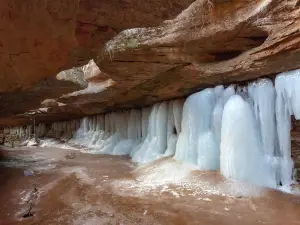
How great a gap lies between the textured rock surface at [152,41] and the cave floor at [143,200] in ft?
6.44

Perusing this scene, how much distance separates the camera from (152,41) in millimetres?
4820

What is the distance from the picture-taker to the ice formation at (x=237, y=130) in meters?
4.79

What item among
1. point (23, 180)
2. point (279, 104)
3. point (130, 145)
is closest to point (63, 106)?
point (130, 145)

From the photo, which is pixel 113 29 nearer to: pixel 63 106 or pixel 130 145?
pixel 130 145

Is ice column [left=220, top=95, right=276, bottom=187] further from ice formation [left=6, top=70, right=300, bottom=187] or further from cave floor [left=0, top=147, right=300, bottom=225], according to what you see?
cave floor [left=0, top=147, right=300, bottom=225]

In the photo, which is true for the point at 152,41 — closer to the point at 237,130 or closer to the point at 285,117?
the point at 237,130

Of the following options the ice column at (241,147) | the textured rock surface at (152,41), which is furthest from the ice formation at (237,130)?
the textured rock surface at (152,41)

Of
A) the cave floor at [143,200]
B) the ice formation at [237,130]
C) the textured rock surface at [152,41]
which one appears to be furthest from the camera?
the ice formation at [237,130]

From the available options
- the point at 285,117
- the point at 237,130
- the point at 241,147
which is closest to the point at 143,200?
the point at 241,147

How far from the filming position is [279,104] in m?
4.81

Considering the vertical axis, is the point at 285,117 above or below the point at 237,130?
above

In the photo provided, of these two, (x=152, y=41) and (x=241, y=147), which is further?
(x=241, y=147)

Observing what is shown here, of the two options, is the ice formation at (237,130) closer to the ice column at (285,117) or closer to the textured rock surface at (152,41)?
the ice column at (285,117)

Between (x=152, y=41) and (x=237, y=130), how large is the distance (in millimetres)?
2514
